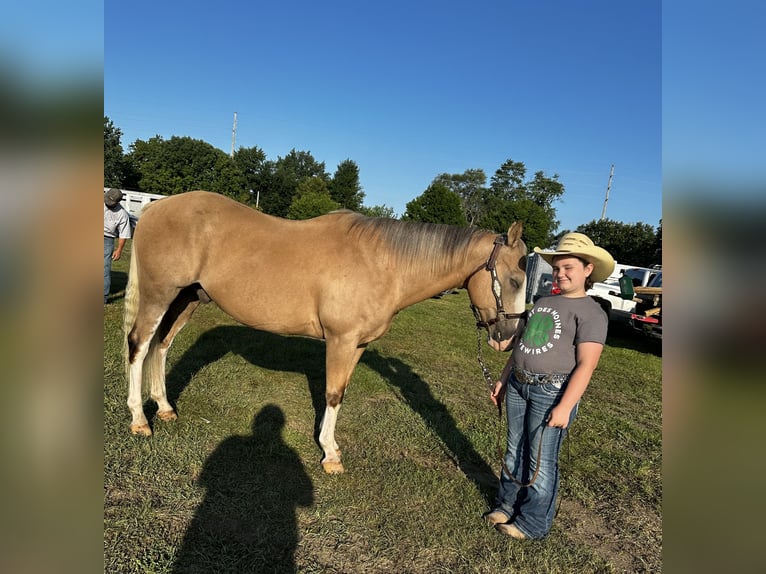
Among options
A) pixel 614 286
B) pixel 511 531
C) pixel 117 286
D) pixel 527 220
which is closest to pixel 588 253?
pixel 511 531

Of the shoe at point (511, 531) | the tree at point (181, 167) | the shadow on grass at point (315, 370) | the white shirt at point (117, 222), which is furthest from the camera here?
the tree at point (181, 167)

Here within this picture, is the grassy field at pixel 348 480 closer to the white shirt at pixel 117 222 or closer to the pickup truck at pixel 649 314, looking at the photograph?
the white shirt at pixel 117 222

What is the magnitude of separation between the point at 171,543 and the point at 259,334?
16.0 feet

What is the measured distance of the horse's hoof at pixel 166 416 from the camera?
385 centimetres

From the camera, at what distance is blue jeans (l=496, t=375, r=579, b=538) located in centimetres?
259

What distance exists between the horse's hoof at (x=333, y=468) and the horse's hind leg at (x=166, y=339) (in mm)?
1557

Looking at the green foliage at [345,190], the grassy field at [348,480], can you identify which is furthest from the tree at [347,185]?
the grassy field at [348,480]

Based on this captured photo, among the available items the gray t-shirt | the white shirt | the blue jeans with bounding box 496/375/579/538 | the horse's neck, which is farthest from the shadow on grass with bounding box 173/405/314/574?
the white shirt

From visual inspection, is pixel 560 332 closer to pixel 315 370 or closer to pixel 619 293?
pixel 315 370

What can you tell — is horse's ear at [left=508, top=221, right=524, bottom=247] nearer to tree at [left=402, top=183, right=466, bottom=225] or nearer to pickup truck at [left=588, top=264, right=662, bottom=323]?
pickup truck at [left=588, top=264, right=662, bottom=323]

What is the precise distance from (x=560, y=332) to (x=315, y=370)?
387 cm

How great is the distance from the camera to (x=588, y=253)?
2.38 meters

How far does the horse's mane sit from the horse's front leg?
813 mm
